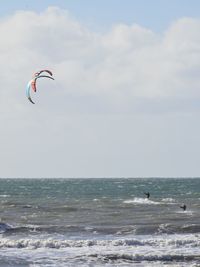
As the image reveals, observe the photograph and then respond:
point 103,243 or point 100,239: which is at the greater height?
point 100,239

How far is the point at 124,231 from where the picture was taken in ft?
142

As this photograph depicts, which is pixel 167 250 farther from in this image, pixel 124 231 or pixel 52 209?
pixel 52 209

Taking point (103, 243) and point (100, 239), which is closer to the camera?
point (103, 243)

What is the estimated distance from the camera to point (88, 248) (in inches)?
1410

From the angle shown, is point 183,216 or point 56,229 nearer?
point 56,229

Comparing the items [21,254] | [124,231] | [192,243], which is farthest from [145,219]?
[21,254]

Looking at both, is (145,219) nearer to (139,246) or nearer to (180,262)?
(139,246)

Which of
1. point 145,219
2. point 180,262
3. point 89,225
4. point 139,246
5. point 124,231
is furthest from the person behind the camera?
point 145,219

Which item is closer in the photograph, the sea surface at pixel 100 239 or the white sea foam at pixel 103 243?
the sea surface at pixel 100 239

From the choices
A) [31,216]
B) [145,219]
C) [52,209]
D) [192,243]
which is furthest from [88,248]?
[52,209]

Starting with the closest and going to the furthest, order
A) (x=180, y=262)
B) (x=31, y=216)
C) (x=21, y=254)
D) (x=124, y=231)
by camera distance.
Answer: (x=180, y=262)
(x=21, y=254)
(x=124, y=231)
(x=31, y=216)

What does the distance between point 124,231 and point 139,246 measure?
22.3ft

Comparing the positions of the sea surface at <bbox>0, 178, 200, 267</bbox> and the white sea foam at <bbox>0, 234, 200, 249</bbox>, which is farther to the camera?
the white sea foam at <bbox>0, 234, 200, 249</bbox>

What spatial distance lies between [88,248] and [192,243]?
5.57 m
